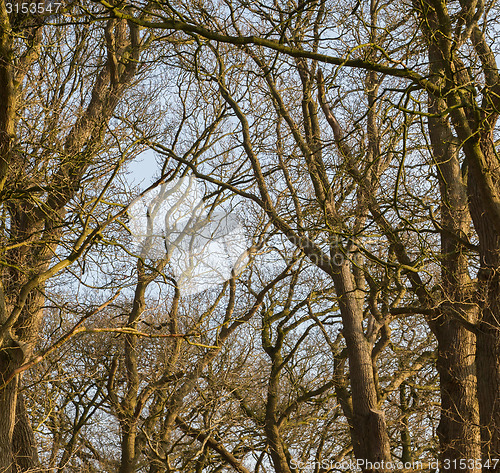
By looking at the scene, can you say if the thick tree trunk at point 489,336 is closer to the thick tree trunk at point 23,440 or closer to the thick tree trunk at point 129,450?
the thick tree trunk at point 23,440

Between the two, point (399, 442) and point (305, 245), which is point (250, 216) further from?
point (399, 442)

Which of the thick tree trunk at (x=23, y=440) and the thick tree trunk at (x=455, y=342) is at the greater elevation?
the thick tree trunk at (x=455, y=342)

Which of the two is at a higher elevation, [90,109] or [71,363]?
[90,109]

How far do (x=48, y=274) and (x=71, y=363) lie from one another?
5.81 metres

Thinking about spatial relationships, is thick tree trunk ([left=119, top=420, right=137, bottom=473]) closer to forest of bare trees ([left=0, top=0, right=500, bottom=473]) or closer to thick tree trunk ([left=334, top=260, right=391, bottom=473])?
forest of bare trees ([left=0, top=0, right=500, bottom=473])

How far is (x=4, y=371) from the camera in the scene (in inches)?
240

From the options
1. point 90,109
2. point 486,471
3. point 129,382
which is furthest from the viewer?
point 129,382

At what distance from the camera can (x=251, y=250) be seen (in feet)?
36.5

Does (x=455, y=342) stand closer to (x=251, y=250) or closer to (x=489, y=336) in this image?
(x=489, y=336)

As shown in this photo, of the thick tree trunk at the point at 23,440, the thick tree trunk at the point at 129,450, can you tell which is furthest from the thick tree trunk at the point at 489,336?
the thick tree trunk at the point at 129,450

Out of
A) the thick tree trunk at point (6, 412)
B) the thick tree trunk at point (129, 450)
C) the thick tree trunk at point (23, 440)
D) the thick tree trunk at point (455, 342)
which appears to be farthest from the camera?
the thick tree trunk at point (129, 450)

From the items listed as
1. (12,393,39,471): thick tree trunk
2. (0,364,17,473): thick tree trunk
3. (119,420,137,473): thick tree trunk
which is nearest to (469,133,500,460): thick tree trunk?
(0,364,17,473): thick tree trunk

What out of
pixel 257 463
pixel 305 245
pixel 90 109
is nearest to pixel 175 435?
pixel 257 463

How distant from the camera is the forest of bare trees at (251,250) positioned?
6309mm
